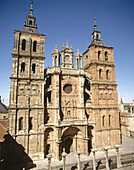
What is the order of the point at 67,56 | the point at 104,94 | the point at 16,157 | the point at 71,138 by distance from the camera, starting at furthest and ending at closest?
the point at 104,94
the point at 67,56
the point at 71,138
the point at 16,157

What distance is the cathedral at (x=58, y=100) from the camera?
65.9 feet

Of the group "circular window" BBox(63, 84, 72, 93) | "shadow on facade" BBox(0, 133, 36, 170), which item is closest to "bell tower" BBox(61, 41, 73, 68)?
"circular window" BBox(63, 84, 72, 93)

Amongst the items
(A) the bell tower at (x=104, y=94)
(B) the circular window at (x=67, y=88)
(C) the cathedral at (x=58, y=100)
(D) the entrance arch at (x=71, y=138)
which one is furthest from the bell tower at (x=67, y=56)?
(D) the entrance arch at (x=71, y=138)

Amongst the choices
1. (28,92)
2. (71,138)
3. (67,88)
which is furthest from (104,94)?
(28,92)

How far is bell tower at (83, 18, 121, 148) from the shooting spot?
24.0m

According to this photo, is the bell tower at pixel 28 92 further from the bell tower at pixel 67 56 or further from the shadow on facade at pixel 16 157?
the bell tower at pixel 67 56

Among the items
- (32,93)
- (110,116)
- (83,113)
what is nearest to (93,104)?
(83,113)

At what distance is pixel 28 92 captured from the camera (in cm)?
2111

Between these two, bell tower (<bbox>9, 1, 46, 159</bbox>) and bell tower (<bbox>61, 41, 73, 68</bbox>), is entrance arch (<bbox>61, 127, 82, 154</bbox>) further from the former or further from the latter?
bell tower (<bbox>61, 41, 73, 68</bbox>)

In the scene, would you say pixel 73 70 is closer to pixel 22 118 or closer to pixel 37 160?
pixel 22 118

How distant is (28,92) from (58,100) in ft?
18.2

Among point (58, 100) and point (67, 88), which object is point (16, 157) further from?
point (67, 88)

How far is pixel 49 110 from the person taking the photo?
2216 centimetres

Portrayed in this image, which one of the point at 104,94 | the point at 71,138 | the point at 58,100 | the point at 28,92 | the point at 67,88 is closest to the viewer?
the point at 28,92
